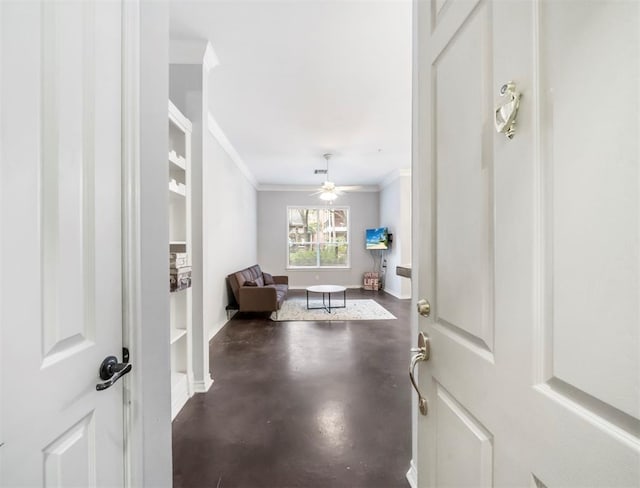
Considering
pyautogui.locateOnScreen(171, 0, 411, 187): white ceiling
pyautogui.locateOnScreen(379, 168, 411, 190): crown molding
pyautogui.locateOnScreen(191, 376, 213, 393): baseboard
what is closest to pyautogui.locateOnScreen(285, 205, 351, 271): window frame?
pyautogui.locateOnScreen(379, 168, 411, 190): crown molding

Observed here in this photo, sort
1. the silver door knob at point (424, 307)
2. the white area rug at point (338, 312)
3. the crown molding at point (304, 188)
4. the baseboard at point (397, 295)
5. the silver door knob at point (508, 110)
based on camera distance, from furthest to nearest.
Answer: the crown molding at point (304, 188), the baseboard at point (397, 295), the white area rug at point (338, 312), the silver door knob at point (424, 307), the silver door knob at point (508, 110)

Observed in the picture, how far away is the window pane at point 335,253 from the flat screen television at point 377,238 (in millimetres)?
772

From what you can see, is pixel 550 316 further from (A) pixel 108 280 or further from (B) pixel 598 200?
(A) pixel 108 280

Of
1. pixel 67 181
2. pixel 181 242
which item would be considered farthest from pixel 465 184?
pixel 181 242

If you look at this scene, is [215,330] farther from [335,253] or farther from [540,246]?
[335,253]

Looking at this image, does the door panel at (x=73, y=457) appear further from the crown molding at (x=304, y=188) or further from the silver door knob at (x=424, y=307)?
the crown molding at (x=304, y=188)

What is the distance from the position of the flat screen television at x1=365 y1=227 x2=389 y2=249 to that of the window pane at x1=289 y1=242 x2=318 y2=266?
1585 millimetres

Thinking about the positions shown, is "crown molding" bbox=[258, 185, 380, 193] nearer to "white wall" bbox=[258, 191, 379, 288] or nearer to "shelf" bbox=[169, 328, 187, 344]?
"white wall" bbox=[258, 191, 379, 288]

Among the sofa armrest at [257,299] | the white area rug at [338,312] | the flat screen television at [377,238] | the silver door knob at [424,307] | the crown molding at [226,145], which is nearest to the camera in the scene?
the silver door knob at [424,307]

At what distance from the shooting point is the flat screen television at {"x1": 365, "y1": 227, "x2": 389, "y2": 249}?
24.0 feet

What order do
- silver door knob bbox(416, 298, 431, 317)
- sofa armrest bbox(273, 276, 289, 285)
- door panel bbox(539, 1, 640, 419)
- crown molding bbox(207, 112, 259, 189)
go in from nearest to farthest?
door panel bbox(539, 1, 640, 419) < silver door knob bbox(416, 298, 431, 317) < crown molding bbox(207, 112, 259, 189) < sofa armrest bbox(273, 276, 289, 285)

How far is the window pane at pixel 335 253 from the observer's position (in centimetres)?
824

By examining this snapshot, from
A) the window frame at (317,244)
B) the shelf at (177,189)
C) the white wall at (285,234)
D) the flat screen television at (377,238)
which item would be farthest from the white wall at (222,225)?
the flat screen television at (377,238)

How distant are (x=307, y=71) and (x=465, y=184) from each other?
Result: 262 cm
